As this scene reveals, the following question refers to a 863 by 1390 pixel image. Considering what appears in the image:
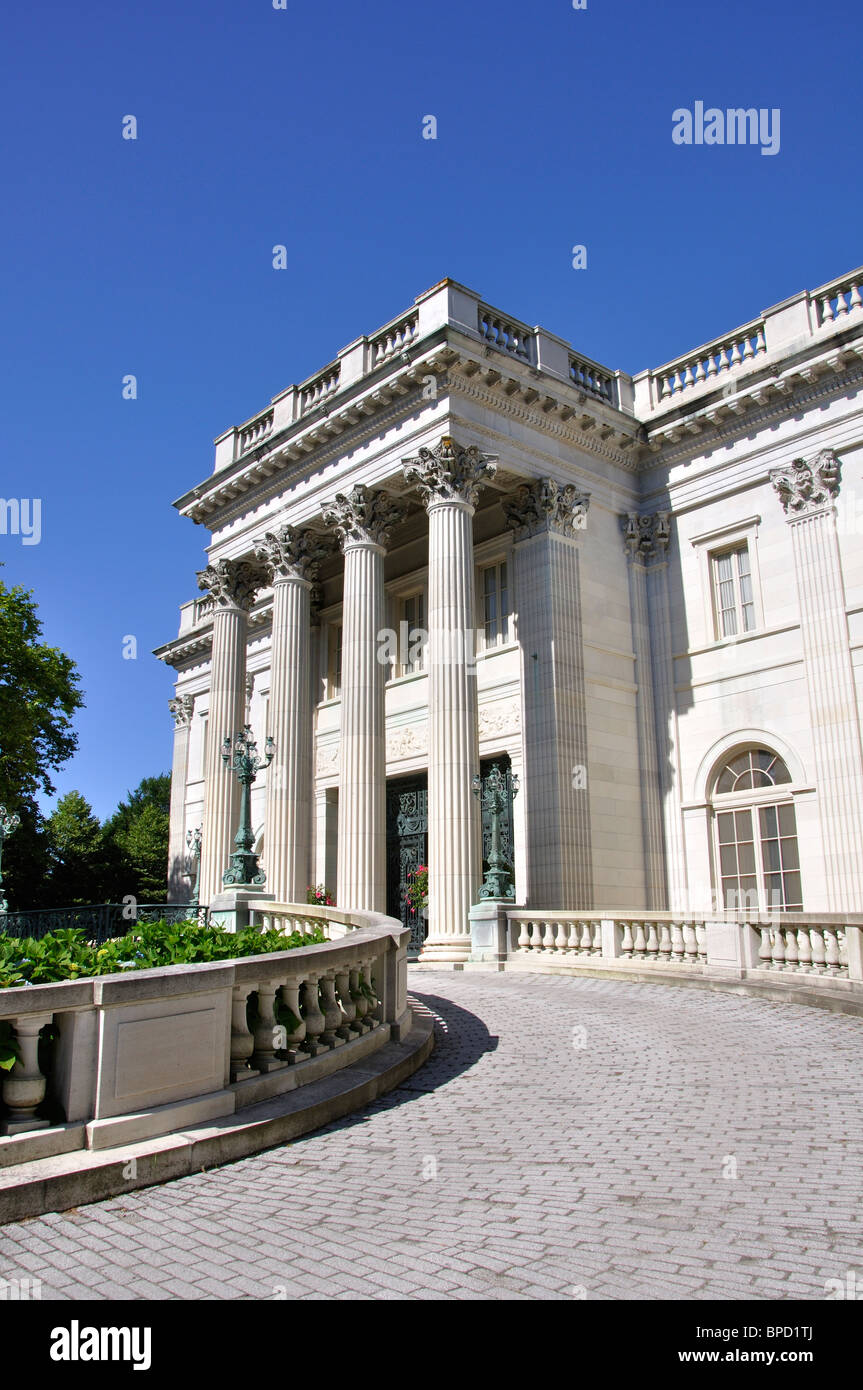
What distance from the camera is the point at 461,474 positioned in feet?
71.5

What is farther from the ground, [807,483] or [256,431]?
[256,431]

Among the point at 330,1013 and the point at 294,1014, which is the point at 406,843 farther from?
the point at 294,1014

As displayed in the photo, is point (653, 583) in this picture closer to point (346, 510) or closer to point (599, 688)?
point (599, 688)

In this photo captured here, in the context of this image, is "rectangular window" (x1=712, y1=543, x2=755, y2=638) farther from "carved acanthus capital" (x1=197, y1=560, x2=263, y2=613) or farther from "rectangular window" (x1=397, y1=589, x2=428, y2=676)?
"carved acanthus capital" (x1=197, y1=560, x2=263, y2=613)

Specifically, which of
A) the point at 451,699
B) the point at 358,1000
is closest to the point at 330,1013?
the point at 358,1000

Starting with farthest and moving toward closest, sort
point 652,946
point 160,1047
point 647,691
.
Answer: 1. point 647,691
2. point 652,946
3. point 160,1047

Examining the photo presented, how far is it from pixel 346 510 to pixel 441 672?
17.6 ft

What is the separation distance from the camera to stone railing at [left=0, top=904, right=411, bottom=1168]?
6055 millimetres

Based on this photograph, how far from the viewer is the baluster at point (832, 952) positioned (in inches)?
545

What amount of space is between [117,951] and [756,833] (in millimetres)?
16546

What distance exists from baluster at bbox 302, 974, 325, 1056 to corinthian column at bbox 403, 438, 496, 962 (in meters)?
11.1

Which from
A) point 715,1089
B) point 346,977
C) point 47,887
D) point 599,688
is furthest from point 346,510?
point 47,887

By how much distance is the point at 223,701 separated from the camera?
27.5m

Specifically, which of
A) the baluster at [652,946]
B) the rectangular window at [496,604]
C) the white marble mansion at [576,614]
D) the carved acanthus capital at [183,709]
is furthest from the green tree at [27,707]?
the baluster at [652,946]
